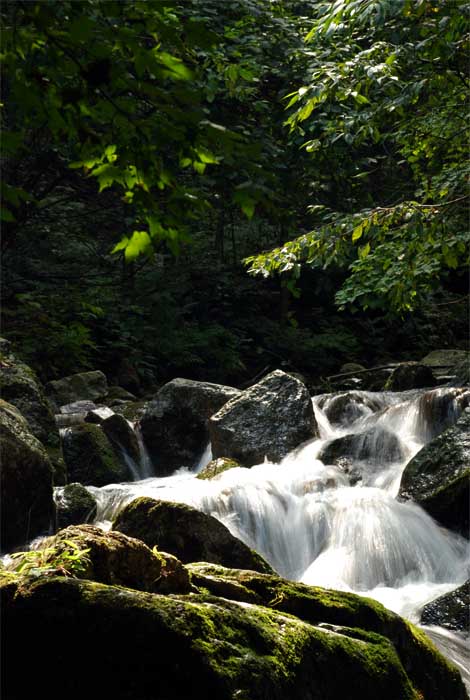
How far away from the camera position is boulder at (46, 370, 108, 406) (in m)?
13.9

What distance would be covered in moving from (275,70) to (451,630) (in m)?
10.9

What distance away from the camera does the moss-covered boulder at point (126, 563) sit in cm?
321

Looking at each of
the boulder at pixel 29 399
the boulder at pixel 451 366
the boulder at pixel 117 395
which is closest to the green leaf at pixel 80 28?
the boulder at pixel 29 399

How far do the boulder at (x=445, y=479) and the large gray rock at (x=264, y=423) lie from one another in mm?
2430

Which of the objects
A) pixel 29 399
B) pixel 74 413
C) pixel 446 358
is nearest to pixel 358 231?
pixel 29 399

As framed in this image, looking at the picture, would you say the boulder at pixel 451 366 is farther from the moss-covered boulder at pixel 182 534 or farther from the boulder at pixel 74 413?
the moss-covered boulder at pixel 182 534

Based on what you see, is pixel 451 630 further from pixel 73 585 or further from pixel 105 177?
pixel 105 177

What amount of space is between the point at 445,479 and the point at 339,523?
1192 mm

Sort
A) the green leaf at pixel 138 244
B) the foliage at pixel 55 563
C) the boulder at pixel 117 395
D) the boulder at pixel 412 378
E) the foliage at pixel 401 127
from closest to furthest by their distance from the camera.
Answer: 1. the green leaf at pixel 138 244
2. the foliage at pixel 55 563
3. the foliage at pixel 401 127
4. the boulder at pixel 412 378
5. the boulder at pixel 117 395

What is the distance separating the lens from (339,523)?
7.51 meters

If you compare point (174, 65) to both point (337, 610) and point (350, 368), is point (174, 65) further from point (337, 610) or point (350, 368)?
point (350, 368)

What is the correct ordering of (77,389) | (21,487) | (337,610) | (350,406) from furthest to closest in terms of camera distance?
(77,389)
(350,406)
(21,487)
(337,610)

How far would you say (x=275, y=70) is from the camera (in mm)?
13742

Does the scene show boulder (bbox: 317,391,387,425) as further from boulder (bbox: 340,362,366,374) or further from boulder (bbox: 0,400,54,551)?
boulder (bbox: 0,400,54,551)
